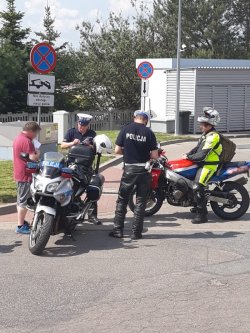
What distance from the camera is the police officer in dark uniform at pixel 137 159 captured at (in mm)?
7387

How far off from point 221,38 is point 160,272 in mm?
50417

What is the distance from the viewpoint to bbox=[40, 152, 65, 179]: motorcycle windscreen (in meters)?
6.80

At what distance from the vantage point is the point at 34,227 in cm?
674

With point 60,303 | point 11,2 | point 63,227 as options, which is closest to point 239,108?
point 11,2

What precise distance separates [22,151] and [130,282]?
102 inches

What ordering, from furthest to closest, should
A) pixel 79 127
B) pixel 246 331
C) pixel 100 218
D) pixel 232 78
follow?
pixel 232 78 < pixel 100 218 < pixel 79 127 < pixel 246 331

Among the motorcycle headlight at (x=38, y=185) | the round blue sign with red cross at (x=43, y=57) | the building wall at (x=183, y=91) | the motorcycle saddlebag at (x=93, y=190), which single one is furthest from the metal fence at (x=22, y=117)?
the motorcycle headlight at (x=38, y=185)

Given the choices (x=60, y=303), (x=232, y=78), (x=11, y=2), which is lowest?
(x=60, y=303)

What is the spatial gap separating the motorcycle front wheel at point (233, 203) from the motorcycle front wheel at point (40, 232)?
3.07 metres

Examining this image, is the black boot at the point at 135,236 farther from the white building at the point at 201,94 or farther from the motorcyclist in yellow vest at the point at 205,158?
the white building at the point at 201,94

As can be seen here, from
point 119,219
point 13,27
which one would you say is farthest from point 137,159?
point 13,27

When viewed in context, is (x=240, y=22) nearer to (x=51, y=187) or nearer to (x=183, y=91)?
(x=183, y=91)

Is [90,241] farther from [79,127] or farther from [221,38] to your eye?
[221,38]

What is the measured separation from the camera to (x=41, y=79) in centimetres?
1033
